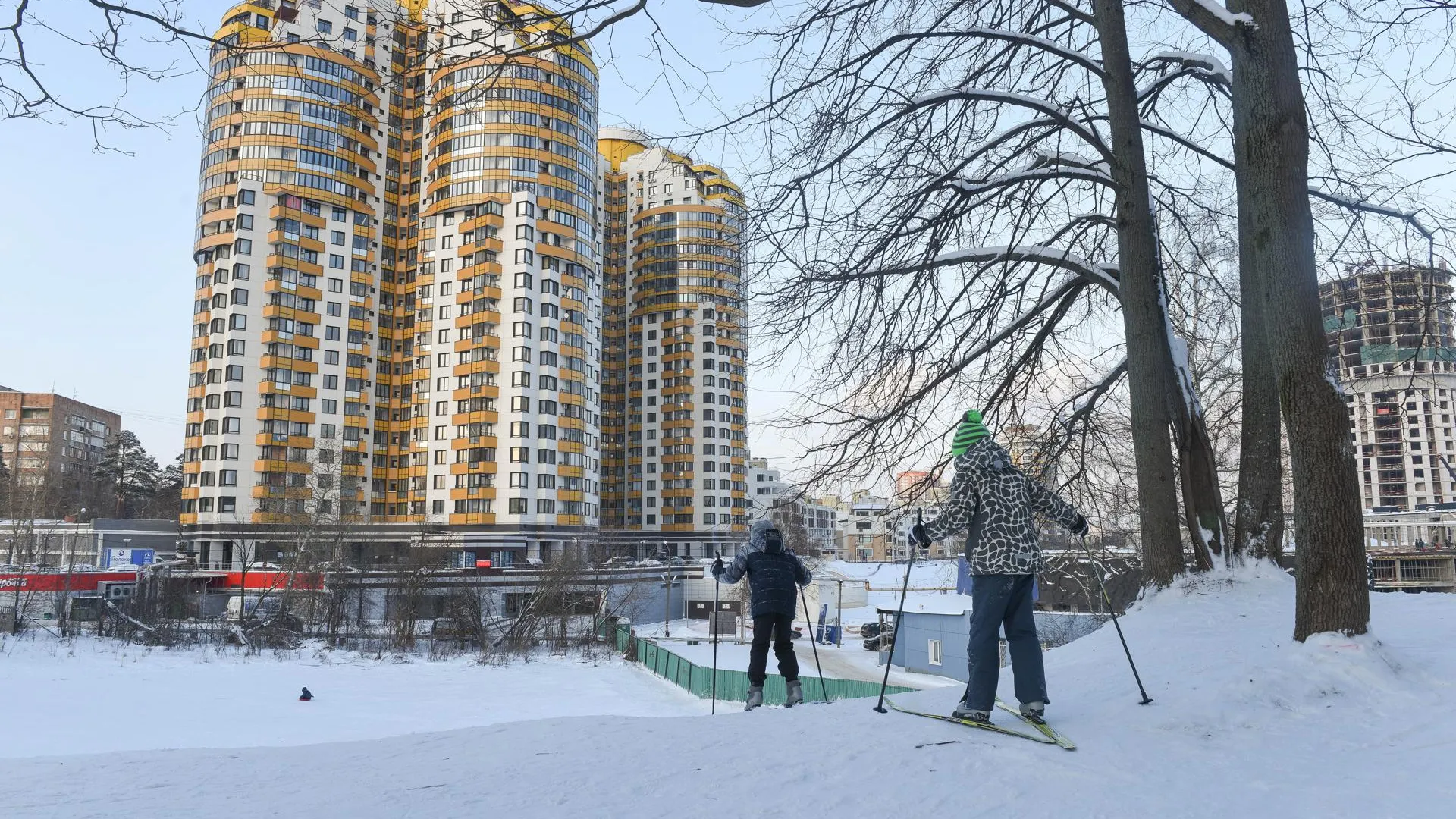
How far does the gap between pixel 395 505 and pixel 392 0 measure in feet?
204

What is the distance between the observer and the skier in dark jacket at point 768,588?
741cm

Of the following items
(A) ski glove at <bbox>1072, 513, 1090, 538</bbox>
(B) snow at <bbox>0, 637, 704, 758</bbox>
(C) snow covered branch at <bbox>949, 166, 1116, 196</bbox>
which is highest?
(C) snow covered branch at <bbox>949, 166, 1116, 196</bbox>

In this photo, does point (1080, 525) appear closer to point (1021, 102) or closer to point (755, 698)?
point (755, 698)

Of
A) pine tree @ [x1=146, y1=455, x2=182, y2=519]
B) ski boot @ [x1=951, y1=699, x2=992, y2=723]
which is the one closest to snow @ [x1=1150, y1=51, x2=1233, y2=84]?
ski boot @ [x1=951, y1=699, x2=992, y2=723]

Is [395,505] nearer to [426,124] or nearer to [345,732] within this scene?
[426,124]

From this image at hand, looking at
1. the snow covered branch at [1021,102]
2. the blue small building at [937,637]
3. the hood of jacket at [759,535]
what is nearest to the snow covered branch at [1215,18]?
the snow covered branch at [1021,102]

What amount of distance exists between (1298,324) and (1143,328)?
285 cm

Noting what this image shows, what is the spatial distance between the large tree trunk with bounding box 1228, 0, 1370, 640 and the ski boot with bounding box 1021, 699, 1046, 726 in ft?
5.99

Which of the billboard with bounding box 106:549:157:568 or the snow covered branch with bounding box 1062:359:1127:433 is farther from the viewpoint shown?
the billboard with bounding box 106:549:157:568

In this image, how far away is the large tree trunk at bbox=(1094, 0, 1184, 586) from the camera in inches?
318

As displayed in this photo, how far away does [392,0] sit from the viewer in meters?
5.51

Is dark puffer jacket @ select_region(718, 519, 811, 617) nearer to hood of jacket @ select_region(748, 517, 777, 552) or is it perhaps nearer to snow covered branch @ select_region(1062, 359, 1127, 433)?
hood of jacket @ select_region(748, 517, 777, 552)

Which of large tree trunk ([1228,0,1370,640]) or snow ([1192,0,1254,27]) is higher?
snow ([1192,0,1254,27])

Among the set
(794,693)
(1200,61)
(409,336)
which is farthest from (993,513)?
(409,336)
